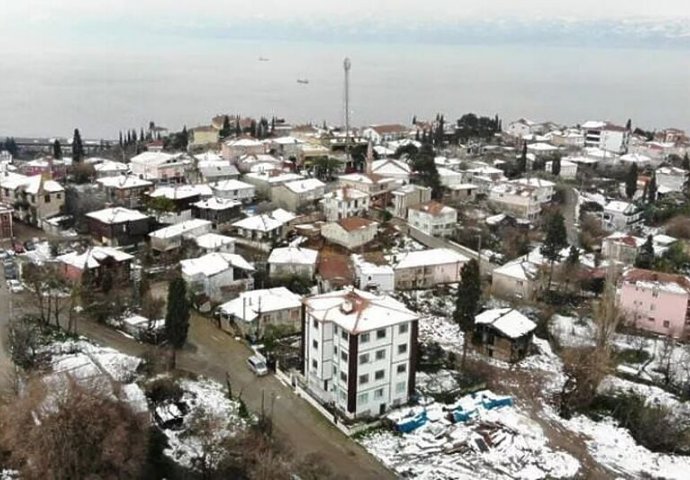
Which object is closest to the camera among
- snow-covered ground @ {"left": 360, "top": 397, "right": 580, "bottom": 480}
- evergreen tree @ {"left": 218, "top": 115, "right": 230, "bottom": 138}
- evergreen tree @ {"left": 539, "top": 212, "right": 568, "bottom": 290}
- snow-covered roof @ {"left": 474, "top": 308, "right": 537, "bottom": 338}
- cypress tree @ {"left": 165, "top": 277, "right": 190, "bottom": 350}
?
snow-covered ground @ {"left": 360, "top": 397, "right": 580, "bottom": 480}

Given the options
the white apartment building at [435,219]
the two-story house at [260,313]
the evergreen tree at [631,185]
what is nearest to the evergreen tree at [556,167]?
the evergreen tree at [631,185]

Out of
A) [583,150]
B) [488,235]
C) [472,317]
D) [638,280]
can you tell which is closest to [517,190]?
[488,235]

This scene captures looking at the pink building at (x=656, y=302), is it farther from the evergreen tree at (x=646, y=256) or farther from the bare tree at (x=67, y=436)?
the bare tree at (x=67, y=436)

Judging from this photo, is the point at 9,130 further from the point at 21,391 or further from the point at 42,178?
the point at 21,391

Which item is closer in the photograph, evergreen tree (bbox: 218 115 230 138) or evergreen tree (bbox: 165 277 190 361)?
evergreen tree (bbox: 165 277 190 361)

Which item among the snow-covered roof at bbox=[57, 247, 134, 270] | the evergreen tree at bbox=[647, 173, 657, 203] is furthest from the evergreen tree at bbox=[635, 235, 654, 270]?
the snow-covered roof at bbox=[57, 247, 134, 270]

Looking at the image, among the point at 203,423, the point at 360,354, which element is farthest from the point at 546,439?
the point at 203,423

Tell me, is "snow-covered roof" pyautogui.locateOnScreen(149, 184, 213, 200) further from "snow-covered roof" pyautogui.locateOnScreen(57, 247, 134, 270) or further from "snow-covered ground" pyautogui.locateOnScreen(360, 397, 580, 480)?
"snow-covered ground" pyautogui.locateOnScreen(360, 397, 580, 480)
